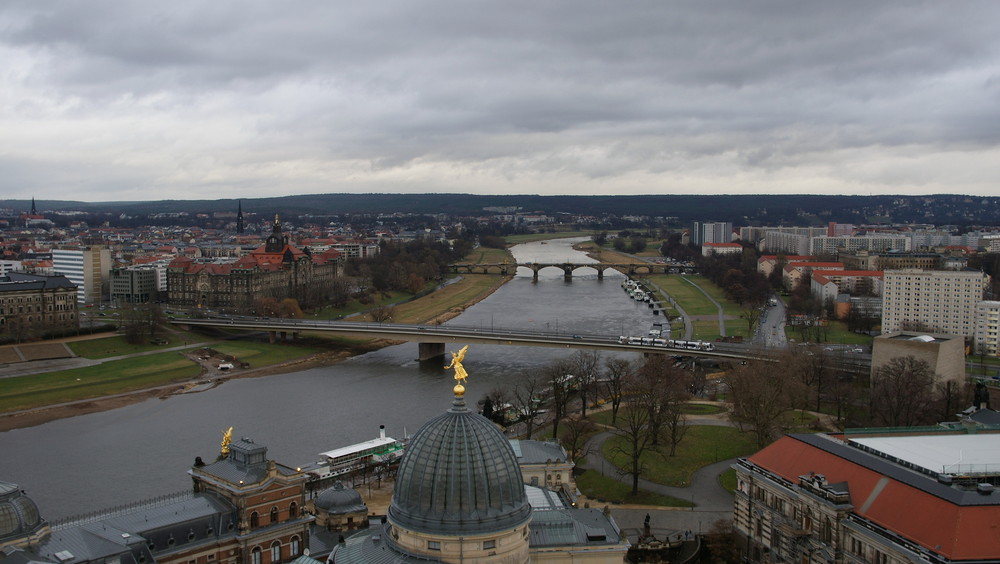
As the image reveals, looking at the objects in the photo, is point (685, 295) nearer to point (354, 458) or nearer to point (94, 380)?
point (94, 380)

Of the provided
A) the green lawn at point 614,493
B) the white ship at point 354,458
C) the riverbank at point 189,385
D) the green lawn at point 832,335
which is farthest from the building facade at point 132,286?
the green lawn at point 614,493

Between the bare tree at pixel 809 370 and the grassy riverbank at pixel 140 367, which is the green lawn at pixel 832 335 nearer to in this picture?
the bare tree at pixel 809 370

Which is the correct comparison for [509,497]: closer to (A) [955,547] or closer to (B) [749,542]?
(A) [955,547]

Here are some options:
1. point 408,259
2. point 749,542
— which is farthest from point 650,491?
point 408,259

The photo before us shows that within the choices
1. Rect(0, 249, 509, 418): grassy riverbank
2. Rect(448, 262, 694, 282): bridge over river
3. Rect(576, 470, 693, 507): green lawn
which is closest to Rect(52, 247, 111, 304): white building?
Rect(0, 249, 509, 418): grassy riverbank

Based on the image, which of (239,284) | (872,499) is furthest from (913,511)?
(239,284)
